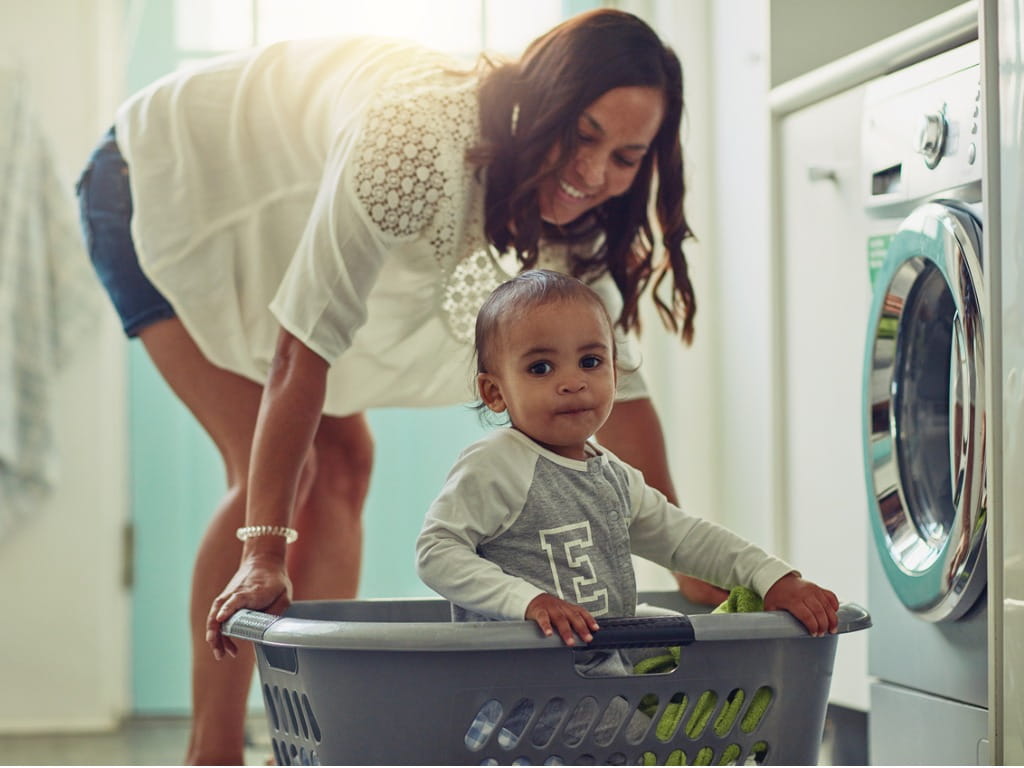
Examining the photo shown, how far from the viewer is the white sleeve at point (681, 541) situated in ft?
3.73

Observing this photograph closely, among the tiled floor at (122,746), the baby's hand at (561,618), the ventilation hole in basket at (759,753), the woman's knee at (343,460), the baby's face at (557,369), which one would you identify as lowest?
the tiled floor at (122,746)

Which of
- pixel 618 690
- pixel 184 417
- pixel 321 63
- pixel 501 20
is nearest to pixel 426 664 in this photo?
pixel 618 690

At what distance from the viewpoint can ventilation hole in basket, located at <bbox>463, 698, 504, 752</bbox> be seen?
957 millimetres

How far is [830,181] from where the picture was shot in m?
1.67

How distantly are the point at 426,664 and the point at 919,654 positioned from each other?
0.68 m

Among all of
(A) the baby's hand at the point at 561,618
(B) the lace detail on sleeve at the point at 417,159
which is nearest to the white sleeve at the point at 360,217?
(B) the lace detail on sleeve at the point at 417,159

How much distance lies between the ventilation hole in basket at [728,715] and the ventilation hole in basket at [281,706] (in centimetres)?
36

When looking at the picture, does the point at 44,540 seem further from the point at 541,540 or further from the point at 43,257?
the point at 541,540

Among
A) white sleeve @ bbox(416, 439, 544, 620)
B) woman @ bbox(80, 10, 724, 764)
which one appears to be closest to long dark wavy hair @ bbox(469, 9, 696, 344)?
woman @ bbox(80, 10, 724, 764)

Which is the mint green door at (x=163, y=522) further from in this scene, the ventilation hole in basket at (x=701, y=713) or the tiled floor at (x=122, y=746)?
the ventilation hole in basket at (x=701, y=713)

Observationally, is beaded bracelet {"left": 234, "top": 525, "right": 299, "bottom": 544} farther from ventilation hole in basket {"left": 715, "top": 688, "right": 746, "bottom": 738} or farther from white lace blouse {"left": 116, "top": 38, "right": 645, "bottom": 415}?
ventilation hole in basket {"left": 715, "top": 688, "right": 746, "bottom": 738}

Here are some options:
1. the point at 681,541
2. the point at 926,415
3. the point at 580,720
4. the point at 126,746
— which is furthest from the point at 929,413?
the point at 126,746

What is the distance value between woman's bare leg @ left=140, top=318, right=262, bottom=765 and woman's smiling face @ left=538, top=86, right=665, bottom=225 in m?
0.43

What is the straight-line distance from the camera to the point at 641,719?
3.25 feet
